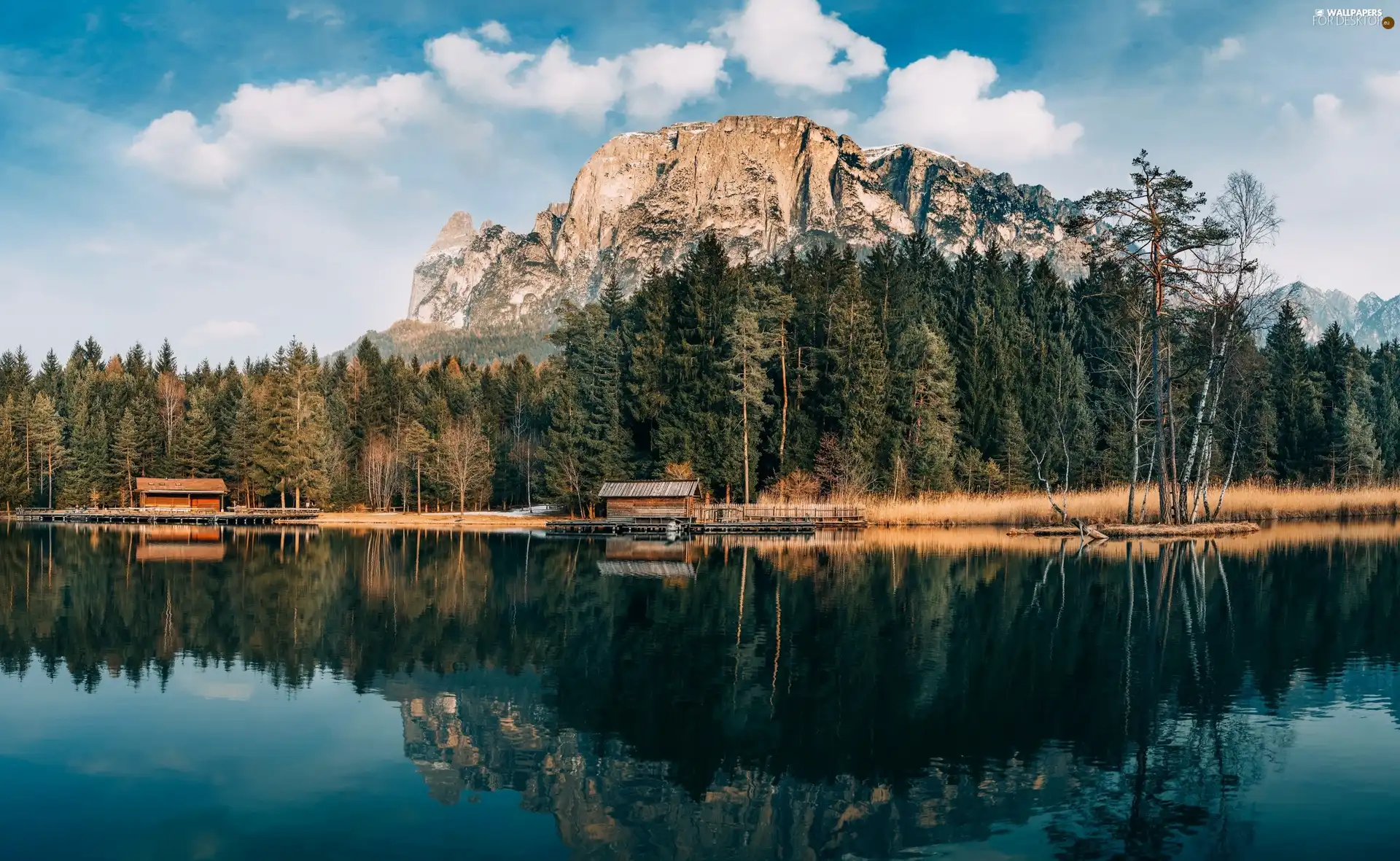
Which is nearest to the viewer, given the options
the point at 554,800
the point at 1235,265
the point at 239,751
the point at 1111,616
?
the point at 554,800

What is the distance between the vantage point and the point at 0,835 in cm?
1233

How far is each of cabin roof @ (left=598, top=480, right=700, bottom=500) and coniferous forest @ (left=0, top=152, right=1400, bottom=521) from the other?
416 cm

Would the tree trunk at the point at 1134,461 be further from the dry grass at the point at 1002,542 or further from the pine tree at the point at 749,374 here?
the pine tree at the point at 749,374

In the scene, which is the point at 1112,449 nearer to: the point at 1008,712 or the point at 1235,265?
the point at 1235,265

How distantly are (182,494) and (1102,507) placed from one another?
83.2 metres

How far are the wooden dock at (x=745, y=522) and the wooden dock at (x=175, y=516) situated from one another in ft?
114

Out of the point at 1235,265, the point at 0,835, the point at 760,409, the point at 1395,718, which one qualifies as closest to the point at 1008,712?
the point at 1395,718

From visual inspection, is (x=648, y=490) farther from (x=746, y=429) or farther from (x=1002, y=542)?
(x=1002, y=542)

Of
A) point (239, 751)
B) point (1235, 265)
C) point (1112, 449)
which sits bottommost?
point (239, 751)

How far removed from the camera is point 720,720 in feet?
55.0

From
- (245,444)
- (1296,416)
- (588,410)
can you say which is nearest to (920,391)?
(588,410)

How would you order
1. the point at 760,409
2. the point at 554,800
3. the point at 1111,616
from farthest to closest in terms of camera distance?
1. the point at 760,409
2. the point at 1111,616
3. the point at 554,800

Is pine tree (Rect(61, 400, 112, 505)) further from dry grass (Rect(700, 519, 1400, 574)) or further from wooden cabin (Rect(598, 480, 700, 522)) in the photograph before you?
dry grass (Rect(700, 519, 1400, 574))

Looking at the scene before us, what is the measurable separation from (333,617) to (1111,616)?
76.0 ft
